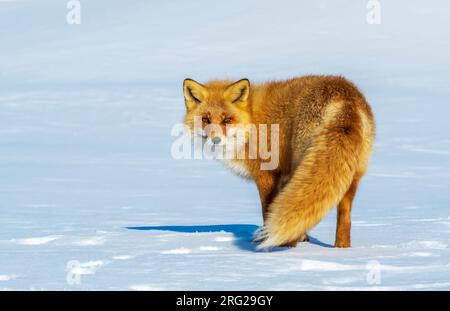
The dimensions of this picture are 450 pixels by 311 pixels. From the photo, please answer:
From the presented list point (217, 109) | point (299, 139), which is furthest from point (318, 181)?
point (217, 109)

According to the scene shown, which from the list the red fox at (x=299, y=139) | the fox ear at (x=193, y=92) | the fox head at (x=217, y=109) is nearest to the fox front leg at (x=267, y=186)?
the red fox at (x=299, y=139)

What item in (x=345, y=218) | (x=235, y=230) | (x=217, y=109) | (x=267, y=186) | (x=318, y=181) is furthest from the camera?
(x=235, y=230)

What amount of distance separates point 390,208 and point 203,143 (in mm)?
3380

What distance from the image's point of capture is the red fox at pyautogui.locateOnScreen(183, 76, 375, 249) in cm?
567

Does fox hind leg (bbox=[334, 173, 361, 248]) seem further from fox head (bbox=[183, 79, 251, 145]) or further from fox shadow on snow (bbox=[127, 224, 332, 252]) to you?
fox head (bbox=[183, 79, 251, 145])

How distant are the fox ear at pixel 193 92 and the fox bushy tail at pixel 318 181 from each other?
1.66 metres

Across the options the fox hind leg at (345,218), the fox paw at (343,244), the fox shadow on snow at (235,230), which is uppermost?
the fox hind leg at (345,218)

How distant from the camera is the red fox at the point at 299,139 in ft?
18.6

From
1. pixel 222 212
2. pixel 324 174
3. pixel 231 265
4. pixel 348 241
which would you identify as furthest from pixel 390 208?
pixel 231 265

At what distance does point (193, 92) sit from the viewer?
730 cm

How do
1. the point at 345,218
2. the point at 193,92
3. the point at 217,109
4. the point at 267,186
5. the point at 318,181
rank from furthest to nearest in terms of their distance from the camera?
the point at 193,92
the point at 217,109
the point at 267,186
the point at 345,218
the point at 318,181

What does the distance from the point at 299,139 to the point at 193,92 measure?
4.89ft

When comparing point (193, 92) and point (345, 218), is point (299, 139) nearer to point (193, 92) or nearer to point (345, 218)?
point (345, 218)

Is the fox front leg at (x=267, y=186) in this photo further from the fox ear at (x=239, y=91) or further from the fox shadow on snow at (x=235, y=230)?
the fox ear at (x=239, y=91)
